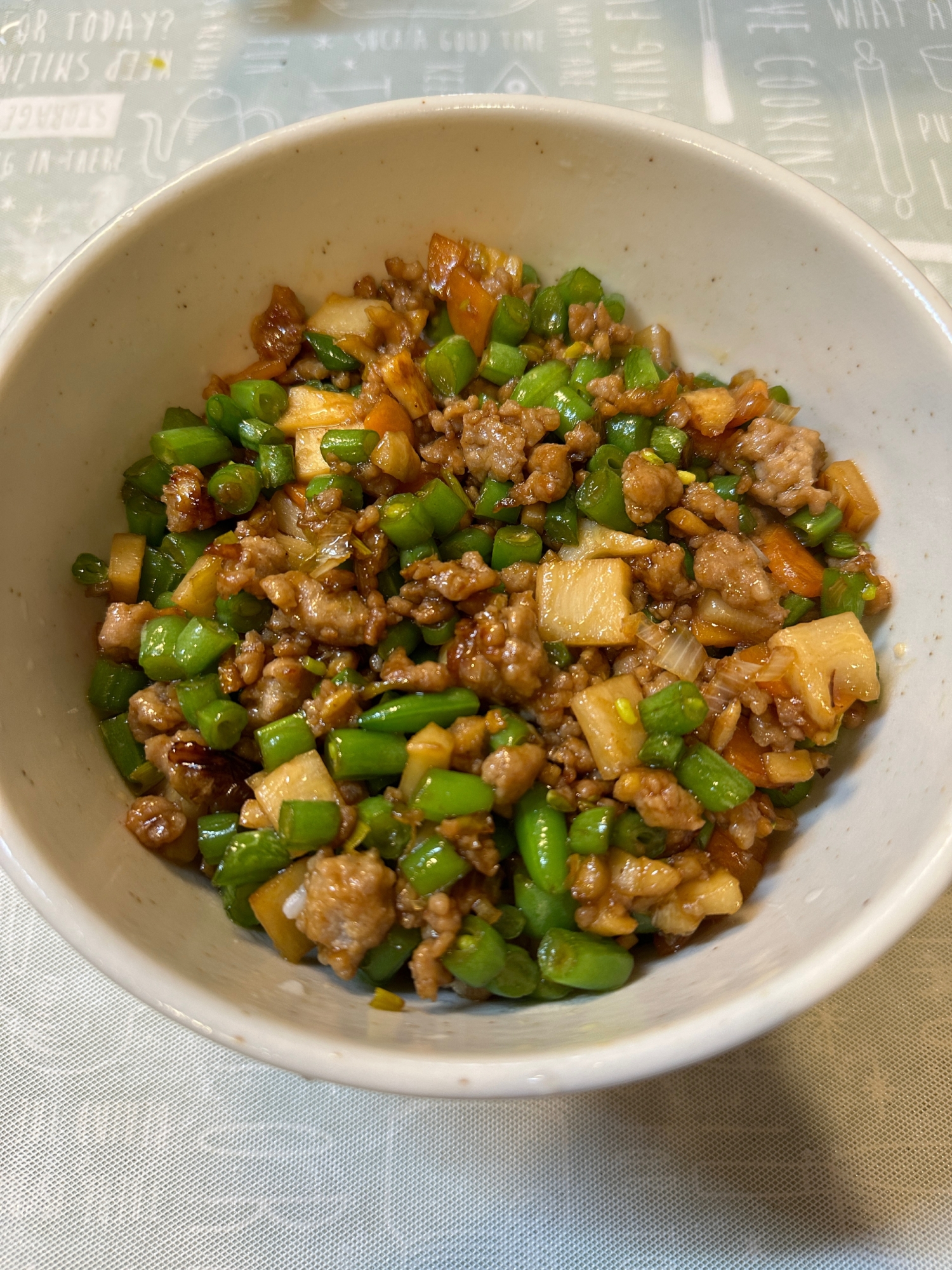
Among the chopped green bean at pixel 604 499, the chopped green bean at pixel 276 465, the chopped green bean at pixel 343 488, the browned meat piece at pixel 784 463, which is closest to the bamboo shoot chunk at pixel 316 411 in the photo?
the chopped green bean at pixel 276 465

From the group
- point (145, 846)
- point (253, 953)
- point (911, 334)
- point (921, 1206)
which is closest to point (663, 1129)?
point (921, 1206)

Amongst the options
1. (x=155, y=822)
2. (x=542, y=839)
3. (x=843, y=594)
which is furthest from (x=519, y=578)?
(x=155, y=822)

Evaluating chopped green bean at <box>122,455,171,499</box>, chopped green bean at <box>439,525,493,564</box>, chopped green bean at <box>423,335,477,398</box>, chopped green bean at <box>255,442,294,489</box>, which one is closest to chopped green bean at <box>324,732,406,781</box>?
chopped green bean at <box>439,525,493,564</box>

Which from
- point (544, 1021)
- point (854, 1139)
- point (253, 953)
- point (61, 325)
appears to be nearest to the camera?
point (544, 1021)

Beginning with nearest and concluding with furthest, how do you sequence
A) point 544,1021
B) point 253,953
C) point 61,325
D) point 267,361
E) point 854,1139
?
point 544,1021 → point 253,953 → point 61,325 → point 854,1139 → point 267,361

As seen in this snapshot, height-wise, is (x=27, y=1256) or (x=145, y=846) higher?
(x=145, y=846)

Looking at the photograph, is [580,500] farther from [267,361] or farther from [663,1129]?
[663,1129]

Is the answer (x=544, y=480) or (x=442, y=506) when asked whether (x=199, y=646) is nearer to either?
(x=442, y=506)
